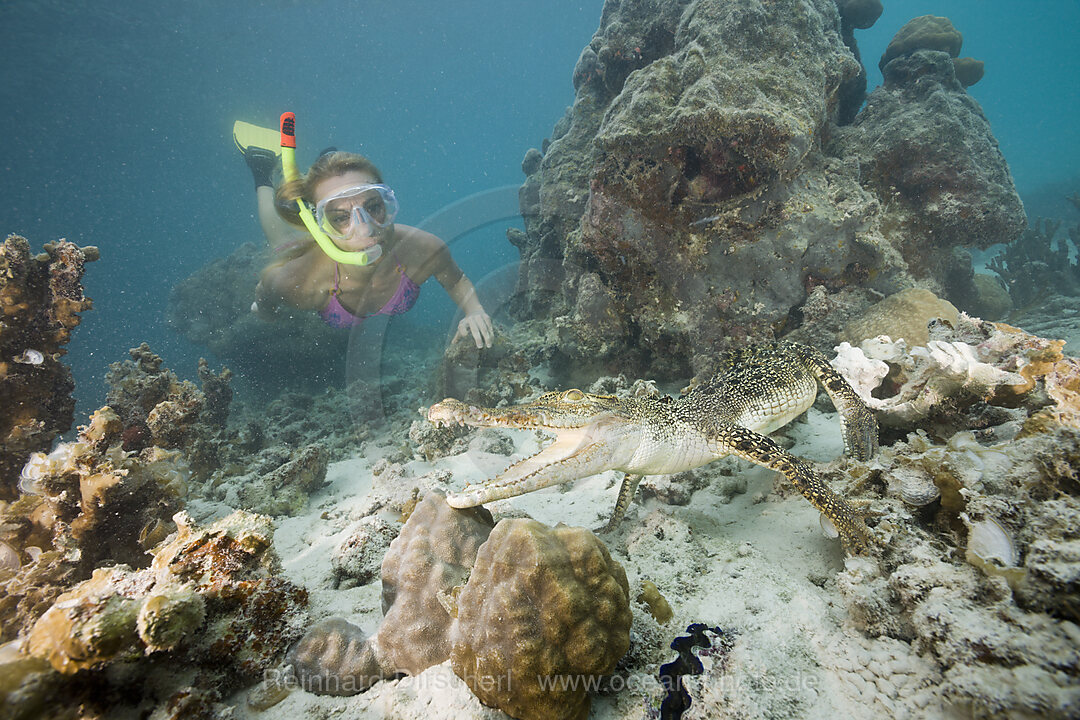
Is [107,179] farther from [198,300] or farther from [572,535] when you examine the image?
[572,535]

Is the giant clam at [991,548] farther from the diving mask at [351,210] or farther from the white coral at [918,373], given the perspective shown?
the diving mask at [351,210]

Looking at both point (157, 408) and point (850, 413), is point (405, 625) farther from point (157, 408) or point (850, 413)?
point (157, 408)

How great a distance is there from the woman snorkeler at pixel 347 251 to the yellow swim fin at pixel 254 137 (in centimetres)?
25

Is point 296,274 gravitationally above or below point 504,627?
above

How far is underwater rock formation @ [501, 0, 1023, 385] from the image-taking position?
200 inches

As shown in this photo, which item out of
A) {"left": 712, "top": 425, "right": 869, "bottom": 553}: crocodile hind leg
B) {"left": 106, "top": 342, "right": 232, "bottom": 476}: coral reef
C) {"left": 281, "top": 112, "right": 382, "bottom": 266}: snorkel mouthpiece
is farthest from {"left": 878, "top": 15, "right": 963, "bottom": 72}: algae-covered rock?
{"left": 106, "top": 342, "right": 232, "bottom": 476}: coral reef

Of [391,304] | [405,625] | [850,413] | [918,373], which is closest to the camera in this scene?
[405,625]

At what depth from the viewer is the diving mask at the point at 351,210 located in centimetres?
643

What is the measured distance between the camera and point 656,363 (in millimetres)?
6195

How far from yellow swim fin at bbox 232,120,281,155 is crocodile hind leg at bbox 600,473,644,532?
10035 mm

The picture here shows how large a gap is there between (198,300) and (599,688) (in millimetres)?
21166

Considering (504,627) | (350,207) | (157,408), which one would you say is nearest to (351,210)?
(350,207)

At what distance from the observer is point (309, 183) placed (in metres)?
6.52

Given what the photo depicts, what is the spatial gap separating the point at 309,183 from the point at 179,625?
6.83 m
